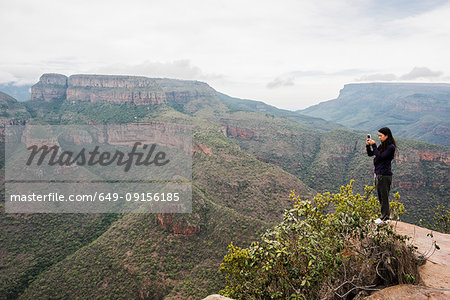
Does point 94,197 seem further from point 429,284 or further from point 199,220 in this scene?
point 429,284

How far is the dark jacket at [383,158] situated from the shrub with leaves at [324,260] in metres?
1.41

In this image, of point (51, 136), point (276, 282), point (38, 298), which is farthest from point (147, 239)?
point (51, 136)

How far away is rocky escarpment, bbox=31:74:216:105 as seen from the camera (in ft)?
353

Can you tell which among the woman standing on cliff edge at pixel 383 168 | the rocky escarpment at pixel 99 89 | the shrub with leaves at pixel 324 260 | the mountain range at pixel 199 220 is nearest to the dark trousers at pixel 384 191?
the woman standing on cliff edge at pixel 383 168

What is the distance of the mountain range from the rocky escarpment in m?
17.4

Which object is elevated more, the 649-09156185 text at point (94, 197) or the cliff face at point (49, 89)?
the cliff face at point (49, 89)

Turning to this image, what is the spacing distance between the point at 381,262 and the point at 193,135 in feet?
205

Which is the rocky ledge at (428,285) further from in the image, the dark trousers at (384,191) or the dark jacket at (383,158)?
the dark jacket at (383,158)

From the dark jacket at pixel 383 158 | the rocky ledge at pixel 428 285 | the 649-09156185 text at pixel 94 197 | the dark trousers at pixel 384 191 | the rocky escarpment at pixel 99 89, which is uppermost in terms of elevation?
the rocky escarpment at pixel 99 89

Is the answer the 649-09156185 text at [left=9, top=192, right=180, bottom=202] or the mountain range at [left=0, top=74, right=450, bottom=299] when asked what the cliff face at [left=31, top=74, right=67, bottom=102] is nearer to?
the mountain range at [left=0, top=74, right=450, bottom=299]

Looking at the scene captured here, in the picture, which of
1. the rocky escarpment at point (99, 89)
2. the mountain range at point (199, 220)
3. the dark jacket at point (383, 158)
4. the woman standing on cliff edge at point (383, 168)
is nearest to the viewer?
the dark jacket at point (383, 158)

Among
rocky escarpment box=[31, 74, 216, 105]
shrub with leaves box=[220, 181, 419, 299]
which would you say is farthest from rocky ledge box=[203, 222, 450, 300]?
rocky escarpment box=[31, 74, 216, 105]

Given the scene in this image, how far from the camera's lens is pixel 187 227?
34500 mm

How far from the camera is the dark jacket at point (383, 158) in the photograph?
9.37m
